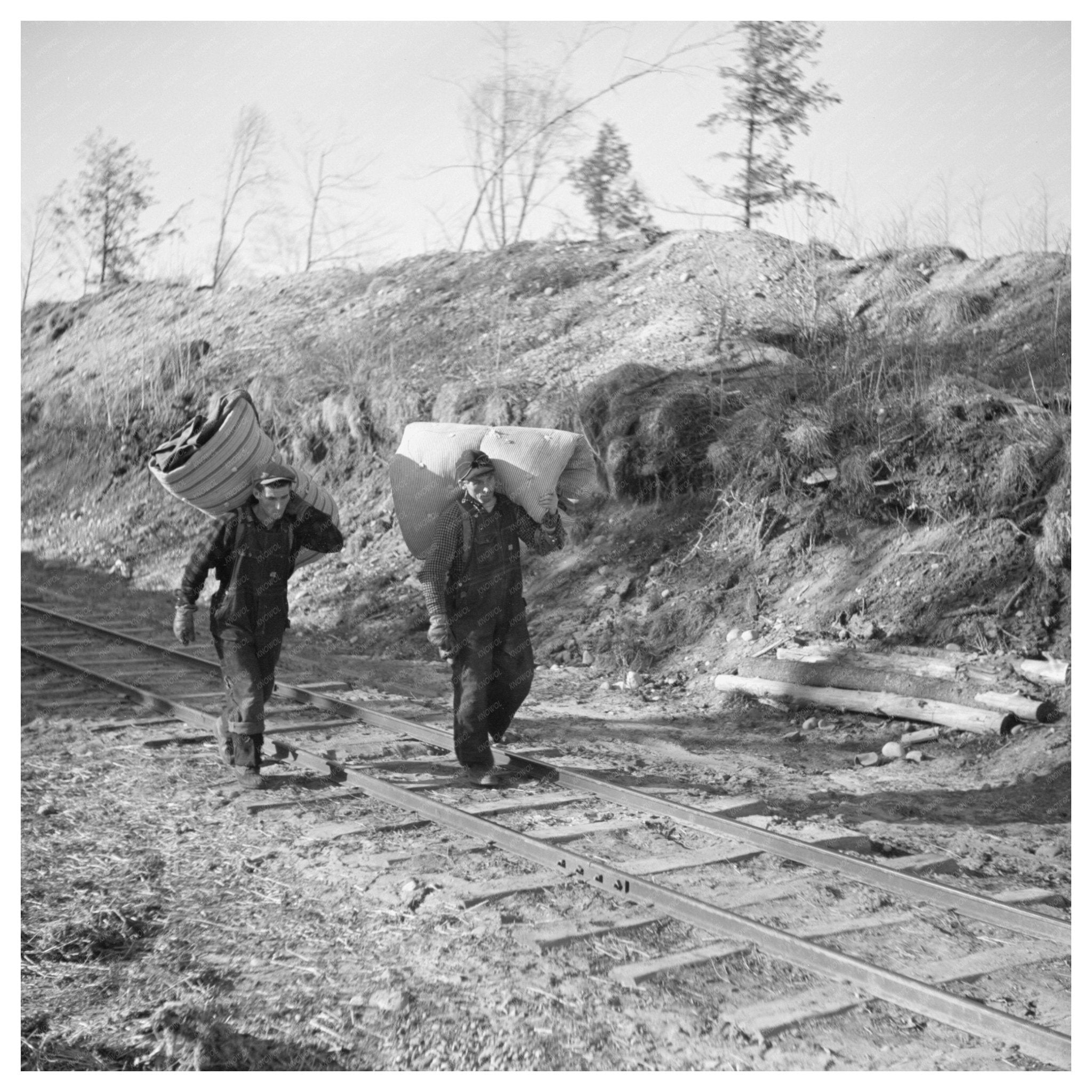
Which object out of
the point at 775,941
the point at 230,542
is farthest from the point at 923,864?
the point at 230,542

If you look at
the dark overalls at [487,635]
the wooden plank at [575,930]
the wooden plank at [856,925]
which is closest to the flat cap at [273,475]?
the dark overalls at [487,635]

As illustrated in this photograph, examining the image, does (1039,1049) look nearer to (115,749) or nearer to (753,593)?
(115,749)

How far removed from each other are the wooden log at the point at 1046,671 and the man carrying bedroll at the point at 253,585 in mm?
5167

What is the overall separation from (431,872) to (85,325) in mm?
26932

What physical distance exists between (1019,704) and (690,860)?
350 cm

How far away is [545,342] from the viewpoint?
54.9ft

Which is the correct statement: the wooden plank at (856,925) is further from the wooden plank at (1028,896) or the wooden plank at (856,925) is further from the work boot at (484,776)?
the work boot at (484,776)

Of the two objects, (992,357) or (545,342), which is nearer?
(992,357)

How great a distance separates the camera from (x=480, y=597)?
646 centimetres

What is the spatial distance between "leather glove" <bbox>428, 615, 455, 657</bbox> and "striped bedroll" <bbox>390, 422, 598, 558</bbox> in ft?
1.37

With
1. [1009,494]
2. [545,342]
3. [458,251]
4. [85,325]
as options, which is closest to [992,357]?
[1009,494]

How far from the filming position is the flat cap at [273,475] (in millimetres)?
6285

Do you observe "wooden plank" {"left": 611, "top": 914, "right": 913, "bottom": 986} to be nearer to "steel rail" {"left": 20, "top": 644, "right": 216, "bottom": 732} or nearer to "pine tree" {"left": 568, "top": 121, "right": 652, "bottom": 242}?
"steel rail" {"left": 20, "top": 644, "right": 216, "bottom": 732}

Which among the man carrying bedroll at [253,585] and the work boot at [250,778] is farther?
the work boot at [250,778]
